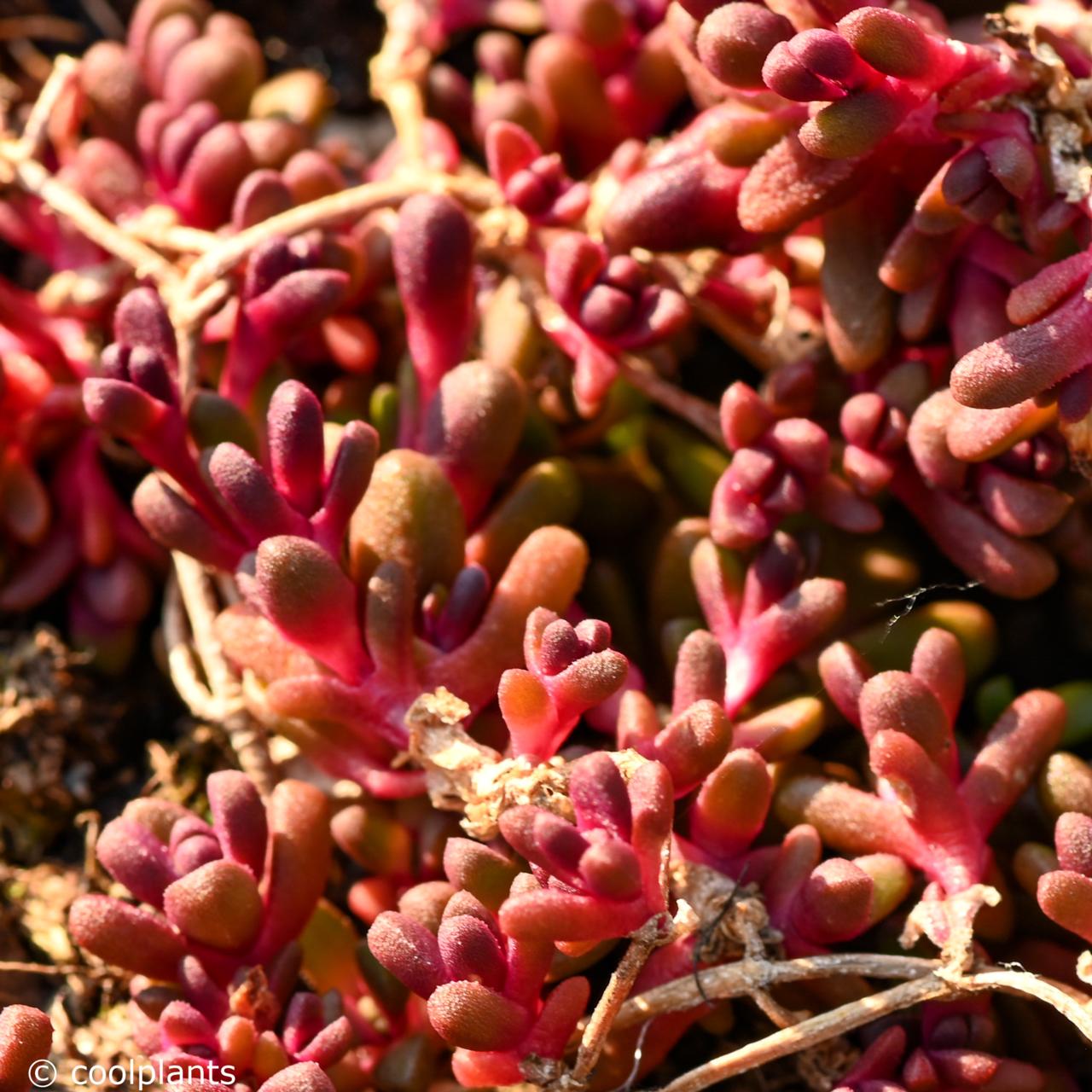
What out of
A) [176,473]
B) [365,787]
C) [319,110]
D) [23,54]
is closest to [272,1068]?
[365,787]

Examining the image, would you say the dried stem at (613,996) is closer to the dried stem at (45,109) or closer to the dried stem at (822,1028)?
the dried stem at (822,1028)

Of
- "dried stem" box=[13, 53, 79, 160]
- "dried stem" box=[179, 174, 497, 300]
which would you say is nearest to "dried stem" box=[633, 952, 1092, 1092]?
"dried stem" box=[179, 174, 497, 300]

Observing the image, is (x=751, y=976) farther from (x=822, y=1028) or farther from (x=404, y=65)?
(x=404, y=65)

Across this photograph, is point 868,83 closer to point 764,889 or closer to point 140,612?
point 764,889

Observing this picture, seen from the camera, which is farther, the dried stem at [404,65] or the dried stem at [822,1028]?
the dried stem at [404,65]

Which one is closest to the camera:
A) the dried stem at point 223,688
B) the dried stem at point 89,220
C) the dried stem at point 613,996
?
the dried stem at point 613,996

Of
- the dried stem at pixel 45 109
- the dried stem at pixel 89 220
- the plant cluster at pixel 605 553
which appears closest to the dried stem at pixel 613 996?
the plant cluster at pixel 605 553

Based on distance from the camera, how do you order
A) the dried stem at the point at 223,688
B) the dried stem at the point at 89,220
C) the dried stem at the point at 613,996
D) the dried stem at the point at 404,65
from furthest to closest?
the dried stem at the point at 404,65
the dried stem at the point at 89,220
the dried stem at the point at 223,688
the dried stem at the point at 613,996

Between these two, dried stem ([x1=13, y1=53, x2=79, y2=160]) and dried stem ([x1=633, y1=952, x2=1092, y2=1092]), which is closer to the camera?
dried stem ([x1=633, y1=952, x2=1092, y2=1092])

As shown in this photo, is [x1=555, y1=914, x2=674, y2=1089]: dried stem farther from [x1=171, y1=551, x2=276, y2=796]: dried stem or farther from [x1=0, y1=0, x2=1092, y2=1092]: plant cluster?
[x1=171, y1=551, x2=276, y2=796]: dried stem
